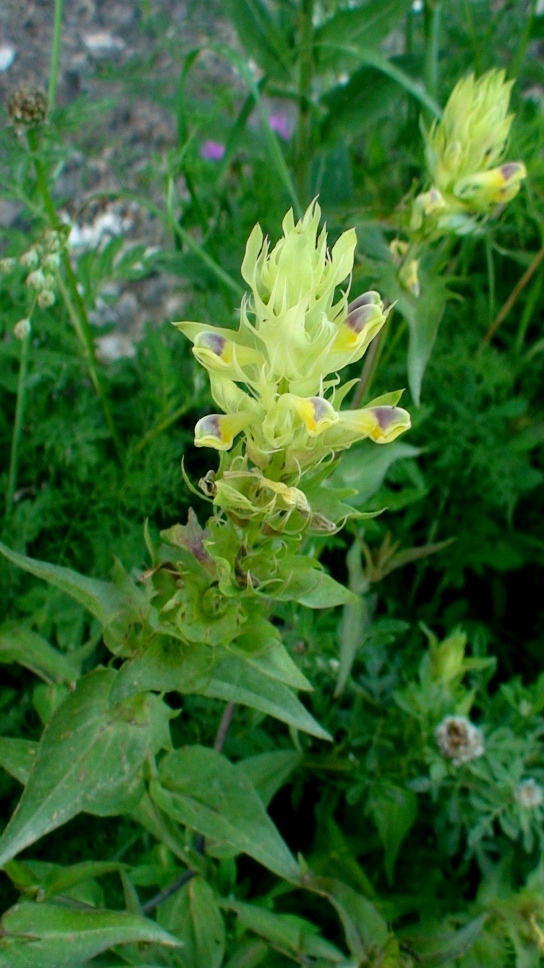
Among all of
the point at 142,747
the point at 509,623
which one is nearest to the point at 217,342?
the point at 142,747

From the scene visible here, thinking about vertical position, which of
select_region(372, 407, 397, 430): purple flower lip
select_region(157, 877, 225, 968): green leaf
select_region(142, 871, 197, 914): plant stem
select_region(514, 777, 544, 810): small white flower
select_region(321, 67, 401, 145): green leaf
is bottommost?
select_region(514, 777, 544, 810): small white flower

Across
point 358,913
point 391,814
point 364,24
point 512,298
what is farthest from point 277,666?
point 364,24

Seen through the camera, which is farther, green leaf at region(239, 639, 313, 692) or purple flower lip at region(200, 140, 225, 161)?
purple flower lip at region(200, 140, 225, 161)

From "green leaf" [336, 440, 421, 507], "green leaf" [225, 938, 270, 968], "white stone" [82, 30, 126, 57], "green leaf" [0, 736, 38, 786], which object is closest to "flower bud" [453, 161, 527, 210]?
"green leaf" [336, 440, 421, 507]

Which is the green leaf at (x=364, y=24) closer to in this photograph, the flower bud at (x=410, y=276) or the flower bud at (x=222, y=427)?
the flower bud at (x=410, y=276)

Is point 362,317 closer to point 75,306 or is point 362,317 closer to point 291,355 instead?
point 291,355

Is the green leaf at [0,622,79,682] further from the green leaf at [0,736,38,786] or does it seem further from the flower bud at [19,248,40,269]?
the flower bud at [19,248,40,269]

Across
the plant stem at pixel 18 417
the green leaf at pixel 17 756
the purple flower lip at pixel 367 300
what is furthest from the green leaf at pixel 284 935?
the purple flower lip at pixel 367 300
